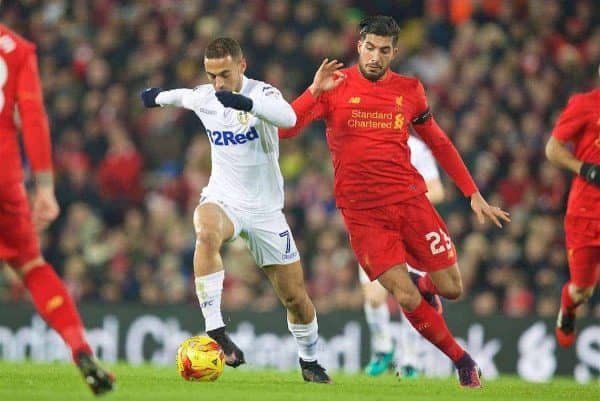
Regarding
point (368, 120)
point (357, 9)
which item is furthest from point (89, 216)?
point (368, 120)

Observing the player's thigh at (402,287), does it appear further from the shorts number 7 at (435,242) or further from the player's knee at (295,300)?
the player's knee at (295,300)

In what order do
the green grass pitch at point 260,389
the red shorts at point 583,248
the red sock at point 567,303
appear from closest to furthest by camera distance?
the green grass pitch at point 260,389
the red shorts at point 583,248
the red sock at point 567,303

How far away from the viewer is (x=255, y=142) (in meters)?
10.1

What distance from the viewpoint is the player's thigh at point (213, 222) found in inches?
386

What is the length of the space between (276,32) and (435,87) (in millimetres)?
2418

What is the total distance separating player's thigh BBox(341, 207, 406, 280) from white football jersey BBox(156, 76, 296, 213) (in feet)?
2.13

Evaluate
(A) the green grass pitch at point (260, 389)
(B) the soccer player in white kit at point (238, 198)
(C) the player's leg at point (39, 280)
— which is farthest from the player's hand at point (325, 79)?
(C) the player's leg at point (39, 280)

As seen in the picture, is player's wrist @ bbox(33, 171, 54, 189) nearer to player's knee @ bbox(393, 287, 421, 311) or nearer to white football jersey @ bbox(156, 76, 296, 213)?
white football jersey @ bbox(156, 76, 296, 213)

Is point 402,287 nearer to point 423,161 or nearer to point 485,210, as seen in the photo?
point 485,210

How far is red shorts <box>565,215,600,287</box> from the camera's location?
11023 millimetres

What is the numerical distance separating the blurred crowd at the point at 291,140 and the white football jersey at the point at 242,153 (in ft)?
20.0

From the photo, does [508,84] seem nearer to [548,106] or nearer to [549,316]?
[548,106]

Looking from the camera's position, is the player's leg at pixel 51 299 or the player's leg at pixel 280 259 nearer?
the player's leg at pixel 51 299

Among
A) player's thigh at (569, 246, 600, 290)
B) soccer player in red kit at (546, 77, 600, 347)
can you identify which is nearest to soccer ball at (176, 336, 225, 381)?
soccer player in red kit at (546, 77, 600, 347)
